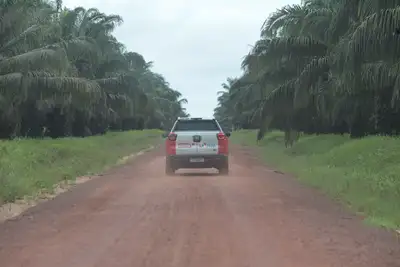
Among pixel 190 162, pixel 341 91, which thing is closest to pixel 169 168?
pixel 190 162

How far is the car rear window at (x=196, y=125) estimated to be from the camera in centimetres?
1955

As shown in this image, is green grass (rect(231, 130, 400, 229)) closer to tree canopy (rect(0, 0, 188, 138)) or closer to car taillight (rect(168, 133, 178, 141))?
car taillight (rect(168, 133, 178, 141))

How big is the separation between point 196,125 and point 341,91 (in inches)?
256

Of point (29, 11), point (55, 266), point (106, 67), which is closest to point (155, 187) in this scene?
point (55, 266)

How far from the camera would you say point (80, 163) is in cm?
2208

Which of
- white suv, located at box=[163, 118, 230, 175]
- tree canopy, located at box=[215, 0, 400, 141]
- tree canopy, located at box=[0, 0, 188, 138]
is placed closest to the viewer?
white suv, located at box=[163, 118, 230, 175]

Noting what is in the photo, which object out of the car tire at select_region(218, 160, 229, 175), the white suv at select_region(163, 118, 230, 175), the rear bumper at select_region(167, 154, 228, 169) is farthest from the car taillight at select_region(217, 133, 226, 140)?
the car tire at select_region(218, 160, 229, 175)

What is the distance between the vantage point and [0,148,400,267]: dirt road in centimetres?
706

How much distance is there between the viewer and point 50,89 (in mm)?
25969

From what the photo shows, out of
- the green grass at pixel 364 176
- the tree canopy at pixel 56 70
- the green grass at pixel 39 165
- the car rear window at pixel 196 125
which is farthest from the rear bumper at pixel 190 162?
the tree canopy at pixel 56 70

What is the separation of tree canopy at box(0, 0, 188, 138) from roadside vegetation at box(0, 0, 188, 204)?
0.04 meters

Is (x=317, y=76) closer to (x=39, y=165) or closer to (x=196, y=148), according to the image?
(x=196, y=148)

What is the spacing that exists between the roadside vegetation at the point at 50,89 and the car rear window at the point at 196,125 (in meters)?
3.77

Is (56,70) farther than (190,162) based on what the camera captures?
Yes
